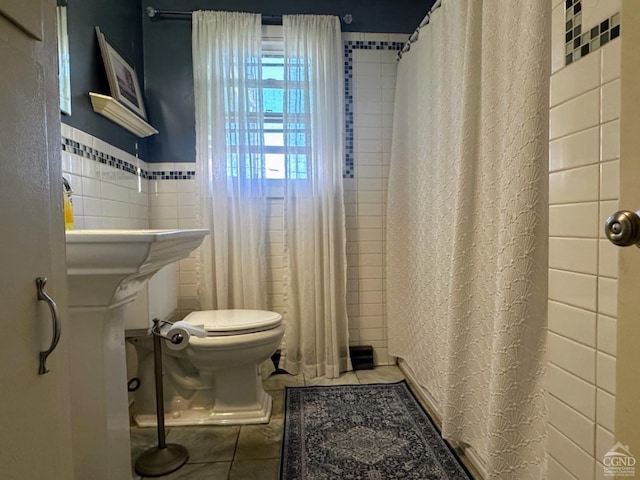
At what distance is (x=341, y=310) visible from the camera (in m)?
2.18

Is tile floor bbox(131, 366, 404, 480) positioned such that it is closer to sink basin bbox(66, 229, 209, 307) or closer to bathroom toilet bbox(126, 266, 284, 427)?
bathroom toilet bbox(126, 266, 284, 427)

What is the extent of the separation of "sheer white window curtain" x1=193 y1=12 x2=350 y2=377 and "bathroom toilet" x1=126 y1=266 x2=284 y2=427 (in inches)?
14.4

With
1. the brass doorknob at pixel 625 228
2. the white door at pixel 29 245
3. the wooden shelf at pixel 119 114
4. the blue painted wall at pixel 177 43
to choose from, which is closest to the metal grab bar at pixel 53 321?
the white door at pixel 29 245

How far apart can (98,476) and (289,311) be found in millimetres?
1238

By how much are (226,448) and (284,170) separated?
4.58 feet

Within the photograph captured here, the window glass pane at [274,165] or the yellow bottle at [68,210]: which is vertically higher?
the window glass pane at [274,165]

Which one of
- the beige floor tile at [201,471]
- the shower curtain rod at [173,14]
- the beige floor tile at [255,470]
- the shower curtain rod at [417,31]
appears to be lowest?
the beige floor tile at [201,471]

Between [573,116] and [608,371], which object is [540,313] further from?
[573,116]

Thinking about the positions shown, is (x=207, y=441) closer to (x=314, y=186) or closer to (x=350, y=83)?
(x=314, y=186)

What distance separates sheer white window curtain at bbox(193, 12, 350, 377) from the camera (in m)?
2.07

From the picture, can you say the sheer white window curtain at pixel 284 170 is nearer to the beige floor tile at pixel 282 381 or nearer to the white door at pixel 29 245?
the beige floor tile at pixel 282 381

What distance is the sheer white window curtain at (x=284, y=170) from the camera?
2.07 m

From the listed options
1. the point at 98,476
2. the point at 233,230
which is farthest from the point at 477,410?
the point at 233,230

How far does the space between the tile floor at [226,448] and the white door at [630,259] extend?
116 centimetres
